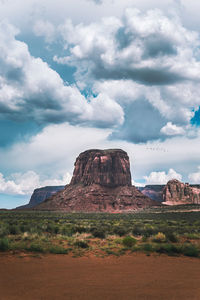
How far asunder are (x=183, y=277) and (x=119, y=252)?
16.6 ft

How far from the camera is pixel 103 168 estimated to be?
15088cm

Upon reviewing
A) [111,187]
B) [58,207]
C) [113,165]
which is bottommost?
[58,207]

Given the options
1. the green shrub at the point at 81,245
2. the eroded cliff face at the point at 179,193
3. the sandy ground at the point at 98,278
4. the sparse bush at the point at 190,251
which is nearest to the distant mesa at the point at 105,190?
the eroded cliff face at the point at 179,193

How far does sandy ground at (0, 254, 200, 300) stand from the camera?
23.3 ft

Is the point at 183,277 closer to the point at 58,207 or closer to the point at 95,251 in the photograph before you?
the point at 95,251

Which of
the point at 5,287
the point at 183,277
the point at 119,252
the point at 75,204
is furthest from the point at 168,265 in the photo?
the point at 75,204

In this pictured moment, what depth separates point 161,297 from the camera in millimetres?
6984

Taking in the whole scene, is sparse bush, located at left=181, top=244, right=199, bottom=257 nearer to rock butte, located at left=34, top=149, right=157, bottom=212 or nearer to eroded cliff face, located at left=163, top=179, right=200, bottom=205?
rock butte, located at left=34, top=149, right=157, bottom=212

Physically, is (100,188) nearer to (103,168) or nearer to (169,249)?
(103,168)

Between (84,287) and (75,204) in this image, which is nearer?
(84,287)

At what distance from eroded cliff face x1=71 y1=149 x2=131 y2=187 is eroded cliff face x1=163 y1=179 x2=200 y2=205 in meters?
29.9

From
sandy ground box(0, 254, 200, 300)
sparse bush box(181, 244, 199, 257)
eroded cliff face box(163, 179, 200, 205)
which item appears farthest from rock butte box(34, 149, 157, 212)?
sandy ground box(0, 254, 200, 300)

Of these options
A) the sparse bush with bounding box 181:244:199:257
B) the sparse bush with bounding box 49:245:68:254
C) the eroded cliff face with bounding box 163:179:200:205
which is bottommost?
the sparse bush with bounding box 181:244:199:257

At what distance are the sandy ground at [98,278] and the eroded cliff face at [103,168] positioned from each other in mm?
133184
